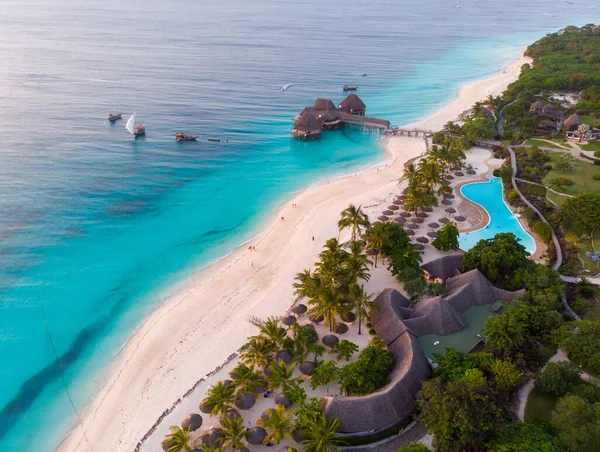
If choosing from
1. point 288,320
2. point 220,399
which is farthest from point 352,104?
point 220,399

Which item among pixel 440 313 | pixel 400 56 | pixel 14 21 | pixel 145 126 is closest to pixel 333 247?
pixel 440 313

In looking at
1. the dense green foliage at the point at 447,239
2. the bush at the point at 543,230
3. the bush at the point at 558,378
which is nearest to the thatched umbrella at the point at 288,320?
the dense green foliage at the point at 447,239

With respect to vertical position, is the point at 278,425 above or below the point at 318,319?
above

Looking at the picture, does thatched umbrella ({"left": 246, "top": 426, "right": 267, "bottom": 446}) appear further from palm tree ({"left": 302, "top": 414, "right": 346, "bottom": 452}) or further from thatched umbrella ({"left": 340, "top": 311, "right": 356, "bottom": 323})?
thatched umbrella ({"left": 340, "top": 311, "right": 356, "bottom": 323})

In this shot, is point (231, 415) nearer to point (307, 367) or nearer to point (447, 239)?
point (307, 367)

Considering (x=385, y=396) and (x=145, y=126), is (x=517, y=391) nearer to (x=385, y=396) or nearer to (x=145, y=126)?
(x=385, y=396)

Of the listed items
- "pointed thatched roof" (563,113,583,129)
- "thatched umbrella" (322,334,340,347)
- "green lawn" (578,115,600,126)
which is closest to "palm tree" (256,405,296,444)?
"thatched umbrella" (322,334,340,347)
